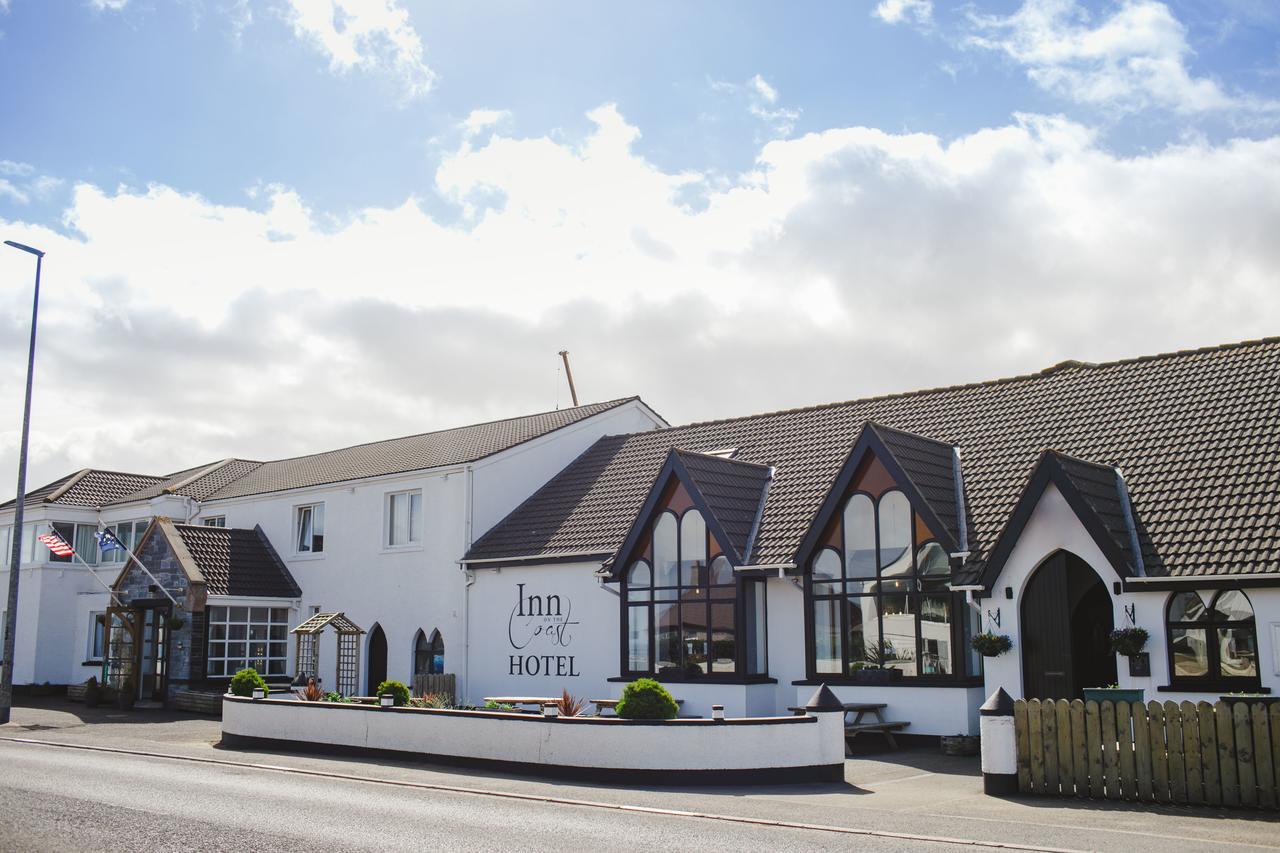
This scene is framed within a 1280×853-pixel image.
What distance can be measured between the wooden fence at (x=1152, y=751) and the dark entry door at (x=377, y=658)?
20.8 m

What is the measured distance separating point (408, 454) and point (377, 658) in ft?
20.5

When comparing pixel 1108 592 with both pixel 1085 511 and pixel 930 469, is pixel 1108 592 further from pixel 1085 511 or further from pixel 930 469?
pixel 930 469

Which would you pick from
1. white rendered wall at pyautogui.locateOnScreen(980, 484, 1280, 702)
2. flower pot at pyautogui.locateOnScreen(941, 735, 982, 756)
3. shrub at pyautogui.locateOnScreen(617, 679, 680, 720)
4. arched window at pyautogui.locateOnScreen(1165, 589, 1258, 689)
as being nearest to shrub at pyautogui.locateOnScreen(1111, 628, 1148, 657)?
white rendered wall at pyautogui.locateOnScreen(980, 484, 1280, 702)

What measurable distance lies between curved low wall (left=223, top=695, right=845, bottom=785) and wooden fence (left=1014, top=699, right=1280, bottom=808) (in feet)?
9.13

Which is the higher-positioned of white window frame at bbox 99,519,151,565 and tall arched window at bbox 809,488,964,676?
white window frame at bbox 99,519,151,565

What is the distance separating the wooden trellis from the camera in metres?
28.9

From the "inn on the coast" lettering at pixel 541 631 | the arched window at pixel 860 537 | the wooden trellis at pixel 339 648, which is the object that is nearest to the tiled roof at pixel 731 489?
the arched window at pixel 860 537

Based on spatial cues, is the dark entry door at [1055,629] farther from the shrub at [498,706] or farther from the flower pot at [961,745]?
the shrub at [498,706]

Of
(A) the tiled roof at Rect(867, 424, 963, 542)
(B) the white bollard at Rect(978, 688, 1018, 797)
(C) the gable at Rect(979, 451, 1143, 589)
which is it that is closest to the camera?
(B) the white bollard at Rect(978, 688, 1018, 797)

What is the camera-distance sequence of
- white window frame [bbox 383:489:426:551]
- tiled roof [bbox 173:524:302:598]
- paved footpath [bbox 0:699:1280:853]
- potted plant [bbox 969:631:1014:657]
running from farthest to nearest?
1. tiled roof [bbox 173:524:302:598]
2. white window frame [bbox 383:489:426:551]
3. potted plant [bbox 969:631:1014:657]
4. paved footpath [bbox 0:699:1280:853]

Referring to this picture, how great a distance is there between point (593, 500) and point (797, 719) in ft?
45.1

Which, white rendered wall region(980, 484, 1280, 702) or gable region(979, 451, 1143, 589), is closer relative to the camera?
white rendered wall region(980, 484, 1280, 702)

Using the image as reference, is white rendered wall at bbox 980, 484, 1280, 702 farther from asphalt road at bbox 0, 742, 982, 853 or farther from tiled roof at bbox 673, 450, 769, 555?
asphalt road at bbox 0, 742, 982, 853

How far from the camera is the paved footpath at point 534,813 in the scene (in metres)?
11.5
